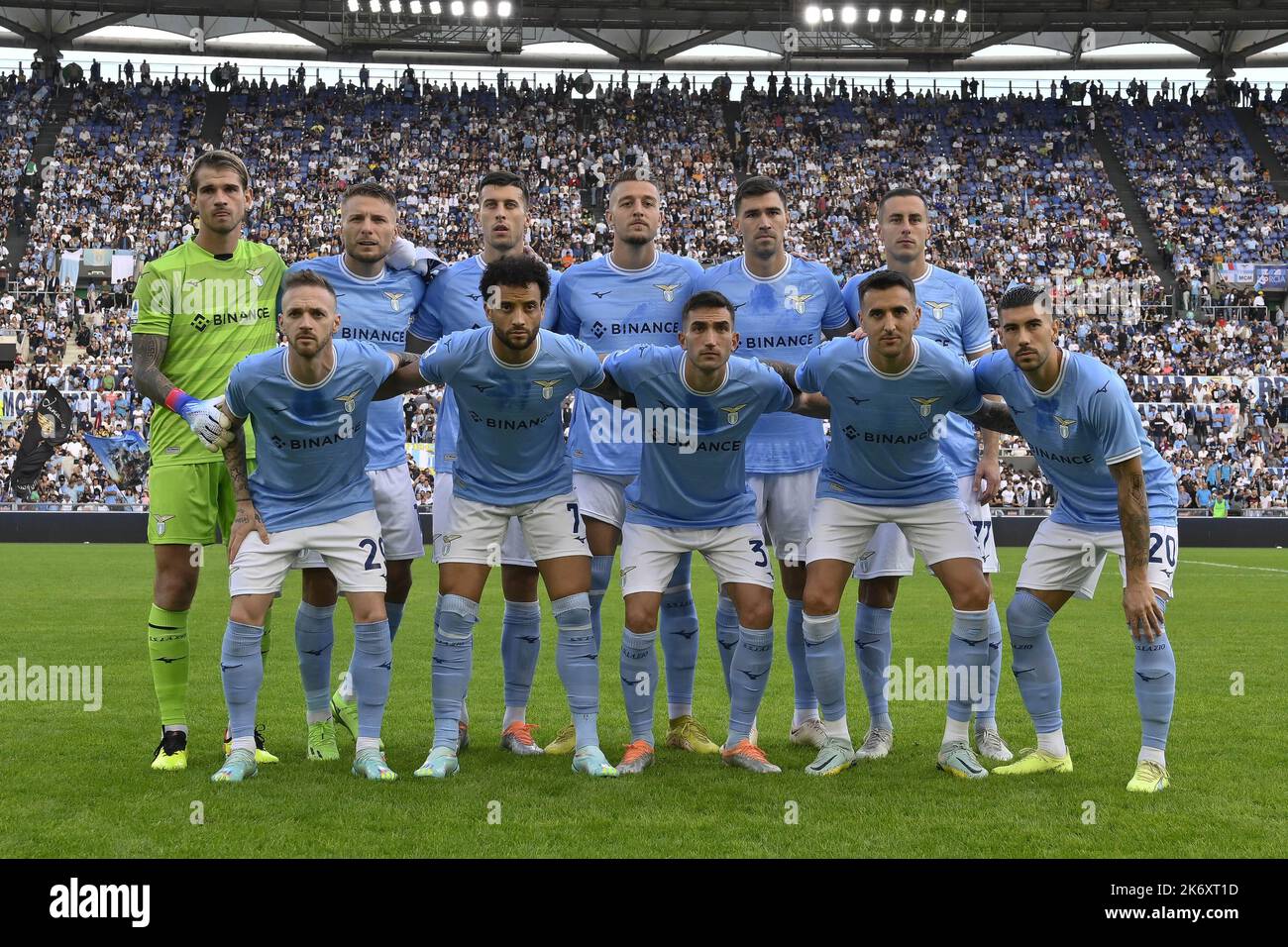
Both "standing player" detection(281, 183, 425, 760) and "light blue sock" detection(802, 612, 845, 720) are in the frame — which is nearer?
"light blue sock" detection(802, 612, 845, 720)

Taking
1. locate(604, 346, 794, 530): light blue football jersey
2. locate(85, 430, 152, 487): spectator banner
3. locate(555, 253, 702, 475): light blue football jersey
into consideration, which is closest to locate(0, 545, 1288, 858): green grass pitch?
Result: locate(604, 346, 794, 530): light blue football jersey

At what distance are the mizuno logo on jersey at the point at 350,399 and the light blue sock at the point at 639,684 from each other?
1662 mm

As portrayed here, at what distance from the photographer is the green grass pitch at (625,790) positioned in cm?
457

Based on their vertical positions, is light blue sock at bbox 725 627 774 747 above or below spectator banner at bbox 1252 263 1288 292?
below

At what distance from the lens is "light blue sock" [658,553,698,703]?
6.72 metres

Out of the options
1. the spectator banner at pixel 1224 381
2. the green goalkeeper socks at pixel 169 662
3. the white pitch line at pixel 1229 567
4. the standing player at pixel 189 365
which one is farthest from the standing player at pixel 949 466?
the spectator banner at pixel 1224 381

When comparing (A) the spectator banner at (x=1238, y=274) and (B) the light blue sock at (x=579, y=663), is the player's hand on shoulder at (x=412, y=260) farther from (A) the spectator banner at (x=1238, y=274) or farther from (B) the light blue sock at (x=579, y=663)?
(A) the spectator banner at (x=1238, y=274)

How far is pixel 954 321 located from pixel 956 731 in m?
2.34

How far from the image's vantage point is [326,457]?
19.5 feet

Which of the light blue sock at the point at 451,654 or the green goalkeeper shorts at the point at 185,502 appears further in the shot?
the green goalkeeper shorts at the point at 185,502

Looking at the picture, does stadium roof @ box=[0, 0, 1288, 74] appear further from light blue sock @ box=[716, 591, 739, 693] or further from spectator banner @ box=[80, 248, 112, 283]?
light blue sock @ box=[716, 591, 739, 693]

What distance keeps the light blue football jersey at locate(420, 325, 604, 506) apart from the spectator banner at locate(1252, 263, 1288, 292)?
33635 millimetres

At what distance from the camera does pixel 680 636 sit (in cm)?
673

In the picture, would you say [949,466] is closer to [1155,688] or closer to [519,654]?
[1155,688]
